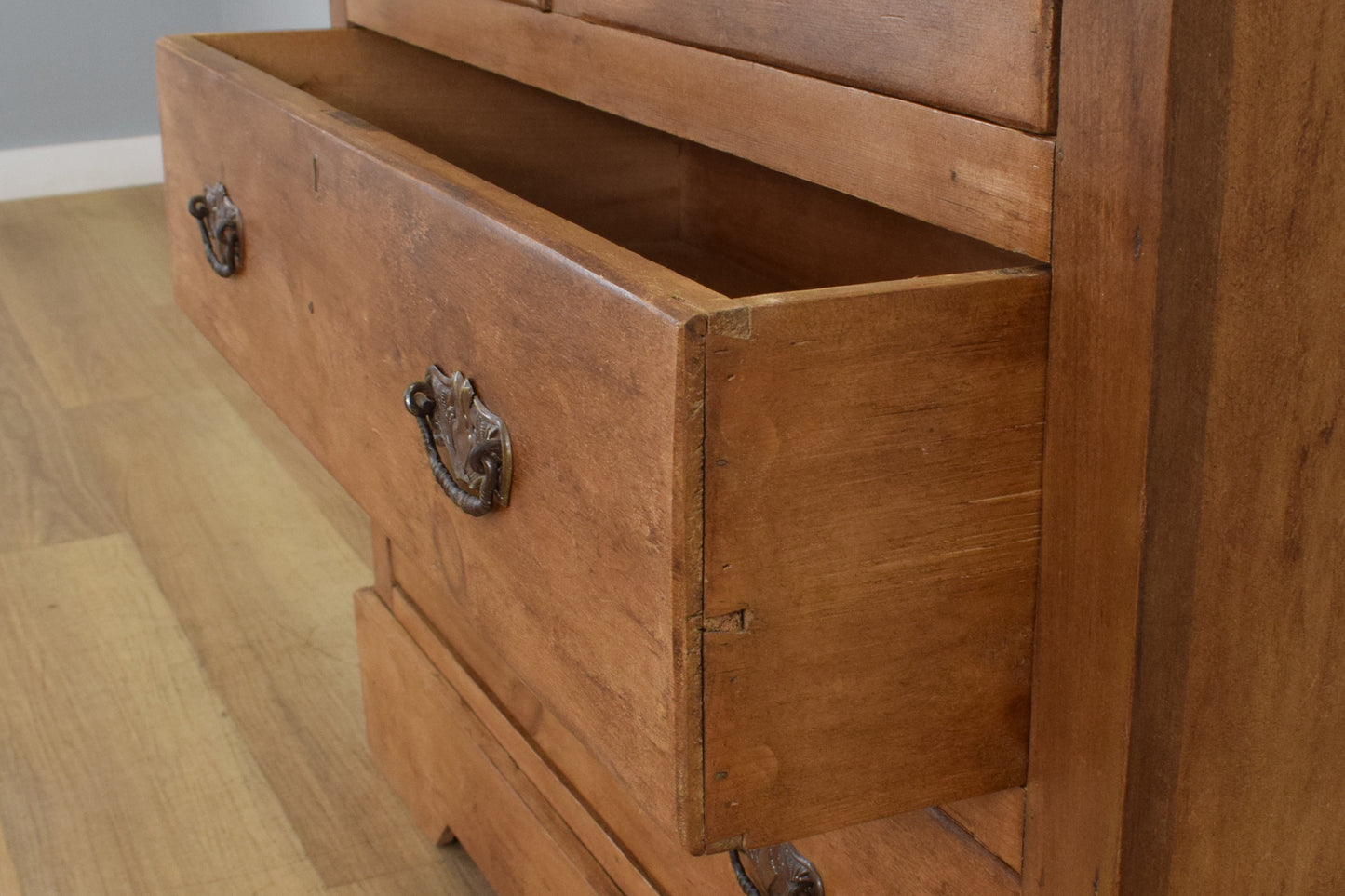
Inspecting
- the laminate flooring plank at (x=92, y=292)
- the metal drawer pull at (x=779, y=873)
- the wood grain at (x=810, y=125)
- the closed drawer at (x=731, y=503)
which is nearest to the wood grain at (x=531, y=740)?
the metal drawer pull at (x=779, y=873)

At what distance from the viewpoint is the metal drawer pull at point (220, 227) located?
2.60ft

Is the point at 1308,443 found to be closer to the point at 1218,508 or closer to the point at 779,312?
the point at 1218,508

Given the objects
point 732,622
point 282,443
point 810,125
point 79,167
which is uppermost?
point 810,125

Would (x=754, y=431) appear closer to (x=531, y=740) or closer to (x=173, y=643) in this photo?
(x=531, y=740)

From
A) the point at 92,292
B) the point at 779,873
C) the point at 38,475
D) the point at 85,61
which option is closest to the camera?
the point at 779,873

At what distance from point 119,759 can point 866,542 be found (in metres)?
0.92

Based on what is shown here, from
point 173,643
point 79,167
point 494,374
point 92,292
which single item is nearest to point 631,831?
point 494,374

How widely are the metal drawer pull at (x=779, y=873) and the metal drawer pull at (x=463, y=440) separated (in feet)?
0.66

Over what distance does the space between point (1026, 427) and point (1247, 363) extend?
0.06 metres

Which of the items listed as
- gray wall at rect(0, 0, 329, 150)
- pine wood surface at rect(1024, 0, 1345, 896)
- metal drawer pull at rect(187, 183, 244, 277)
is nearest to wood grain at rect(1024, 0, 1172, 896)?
pine wood surface at rect(1024, 0, 1345, 896)

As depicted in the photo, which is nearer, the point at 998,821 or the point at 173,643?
the point at 998,821

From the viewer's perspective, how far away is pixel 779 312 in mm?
383

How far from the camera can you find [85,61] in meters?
3.08

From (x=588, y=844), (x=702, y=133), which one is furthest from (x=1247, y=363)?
(x=588, y=844)
